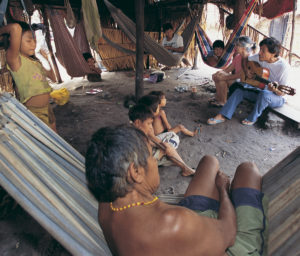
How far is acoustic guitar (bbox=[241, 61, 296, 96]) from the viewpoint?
8.10 feet

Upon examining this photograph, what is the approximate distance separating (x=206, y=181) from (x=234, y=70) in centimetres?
270

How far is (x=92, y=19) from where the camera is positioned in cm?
323

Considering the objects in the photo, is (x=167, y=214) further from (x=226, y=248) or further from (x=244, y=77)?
(x=244, y=77)

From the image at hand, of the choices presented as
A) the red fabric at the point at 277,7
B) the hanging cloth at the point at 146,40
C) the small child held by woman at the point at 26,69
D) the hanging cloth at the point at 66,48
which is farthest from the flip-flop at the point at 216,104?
the red fabric at the point at 277,7

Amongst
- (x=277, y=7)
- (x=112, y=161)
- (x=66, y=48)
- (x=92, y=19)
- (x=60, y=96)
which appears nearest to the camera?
(x=112, y=161)

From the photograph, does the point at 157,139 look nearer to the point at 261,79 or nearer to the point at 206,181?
the point at 206,181

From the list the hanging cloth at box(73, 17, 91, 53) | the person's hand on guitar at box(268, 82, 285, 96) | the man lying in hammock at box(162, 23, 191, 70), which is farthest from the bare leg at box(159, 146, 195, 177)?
the hanging cloth at box(73, 17, 91, 53)

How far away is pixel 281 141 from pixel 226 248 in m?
2.02

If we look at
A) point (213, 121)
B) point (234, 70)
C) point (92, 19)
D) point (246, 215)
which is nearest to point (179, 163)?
Answer: point (246, 215)

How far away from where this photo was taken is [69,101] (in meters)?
3.67

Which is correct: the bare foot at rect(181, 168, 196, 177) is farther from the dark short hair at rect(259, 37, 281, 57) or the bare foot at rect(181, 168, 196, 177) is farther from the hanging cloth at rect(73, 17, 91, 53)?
the hanging cloth at rect(73, 17, 91, 53)

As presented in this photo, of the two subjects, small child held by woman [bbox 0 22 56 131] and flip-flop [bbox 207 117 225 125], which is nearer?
small child held by woman [bbox 0 22 56 131]

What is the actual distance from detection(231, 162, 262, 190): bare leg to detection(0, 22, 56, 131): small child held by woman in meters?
1.68

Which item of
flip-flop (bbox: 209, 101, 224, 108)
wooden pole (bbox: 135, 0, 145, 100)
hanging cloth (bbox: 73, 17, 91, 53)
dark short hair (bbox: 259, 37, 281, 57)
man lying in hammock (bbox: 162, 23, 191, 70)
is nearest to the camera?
dark short hair (bbox: 259, 37, 281, 57)
